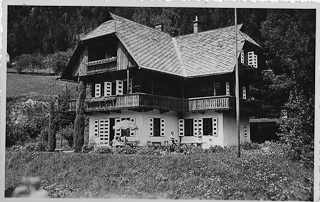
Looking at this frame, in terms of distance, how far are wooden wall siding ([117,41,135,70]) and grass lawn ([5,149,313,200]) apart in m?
3.51

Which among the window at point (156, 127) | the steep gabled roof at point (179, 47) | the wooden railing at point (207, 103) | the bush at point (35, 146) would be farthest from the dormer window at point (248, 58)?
the bush at point (35, 146)

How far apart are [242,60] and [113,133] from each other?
5444mm

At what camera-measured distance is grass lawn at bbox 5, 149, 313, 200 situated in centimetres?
1297

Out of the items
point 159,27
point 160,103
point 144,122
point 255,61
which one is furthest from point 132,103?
point 255,61

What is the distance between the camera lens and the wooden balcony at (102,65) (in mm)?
16734

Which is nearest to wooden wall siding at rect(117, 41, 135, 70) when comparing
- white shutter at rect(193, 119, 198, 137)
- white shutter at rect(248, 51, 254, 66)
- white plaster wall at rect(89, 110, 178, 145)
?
white plaster wall at rect(89, 110, 178, 145)

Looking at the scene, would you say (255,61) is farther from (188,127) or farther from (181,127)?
(181,127)

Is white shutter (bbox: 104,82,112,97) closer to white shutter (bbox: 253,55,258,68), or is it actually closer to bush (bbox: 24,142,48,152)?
bush (bbox: 24,142,48,152)

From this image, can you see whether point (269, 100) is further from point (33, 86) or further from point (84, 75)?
point (33, 86)

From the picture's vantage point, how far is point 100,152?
15.2 m

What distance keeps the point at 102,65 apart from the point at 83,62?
726 millimetres

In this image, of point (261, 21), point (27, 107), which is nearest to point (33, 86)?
point (27, 107)

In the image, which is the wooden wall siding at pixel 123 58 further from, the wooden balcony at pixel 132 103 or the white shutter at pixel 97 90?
the white shutter at pixel 97 90

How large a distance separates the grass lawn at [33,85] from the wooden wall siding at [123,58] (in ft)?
6.29
